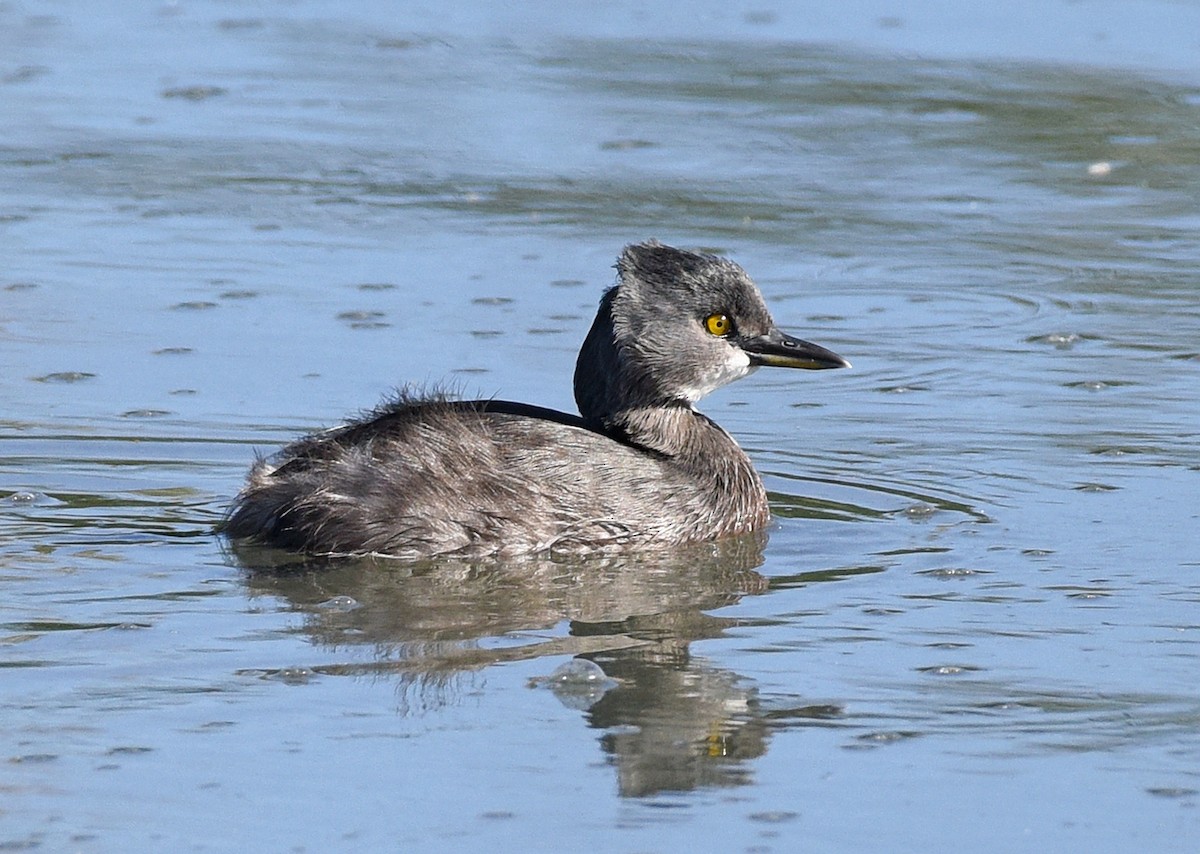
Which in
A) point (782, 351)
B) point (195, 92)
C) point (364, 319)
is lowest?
point (364, 319)

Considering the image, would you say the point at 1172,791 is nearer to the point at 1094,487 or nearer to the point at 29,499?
the point at 1094,487

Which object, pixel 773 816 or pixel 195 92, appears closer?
pixel 773 816

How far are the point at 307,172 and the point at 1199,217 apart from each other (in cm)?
542

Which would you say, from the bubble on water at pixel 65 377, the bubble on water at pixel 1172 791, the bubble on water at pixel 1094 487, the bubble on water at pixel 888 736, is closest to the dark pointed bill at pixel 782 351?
the bubble on water at pixel 1094 487

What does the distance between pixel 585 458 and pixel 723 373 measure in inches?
30.5

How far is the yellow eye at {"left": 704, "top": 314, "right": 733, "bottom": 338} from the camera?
9117 mm

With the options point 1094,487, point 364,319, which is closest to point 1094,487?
point 1094,487

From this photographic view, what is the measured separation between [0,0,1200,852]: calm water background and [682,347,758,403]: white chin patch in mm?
575

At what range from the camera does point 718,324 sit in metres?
9.14

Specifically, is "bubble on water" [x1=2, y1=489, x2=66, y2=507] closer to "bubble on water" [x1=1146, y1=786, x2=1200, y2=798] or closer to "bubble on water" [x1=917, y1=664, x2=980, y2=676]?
"bubble on water" [x1=917, y1=664, x2=980, y2=676]

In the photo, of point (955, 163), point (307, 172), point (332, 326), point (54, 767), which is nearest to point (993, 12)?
point (955, 163)

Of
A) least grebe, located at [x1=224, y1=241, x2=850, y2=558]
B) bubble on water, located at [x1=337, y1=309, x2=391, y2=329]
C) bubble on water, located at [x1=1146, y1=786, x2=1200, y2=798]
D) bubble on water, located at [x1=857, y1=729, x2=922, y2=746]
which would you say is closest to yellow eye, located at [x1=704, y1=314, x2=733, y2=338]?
least grebe, located at [x1=224, y1=241, x2=850, y2=558]

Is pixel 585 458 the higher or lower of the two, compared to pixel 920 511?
higher

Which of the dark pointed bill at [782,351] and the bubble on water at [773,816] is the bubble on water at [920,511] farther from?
the bubble on water at [773,816]
